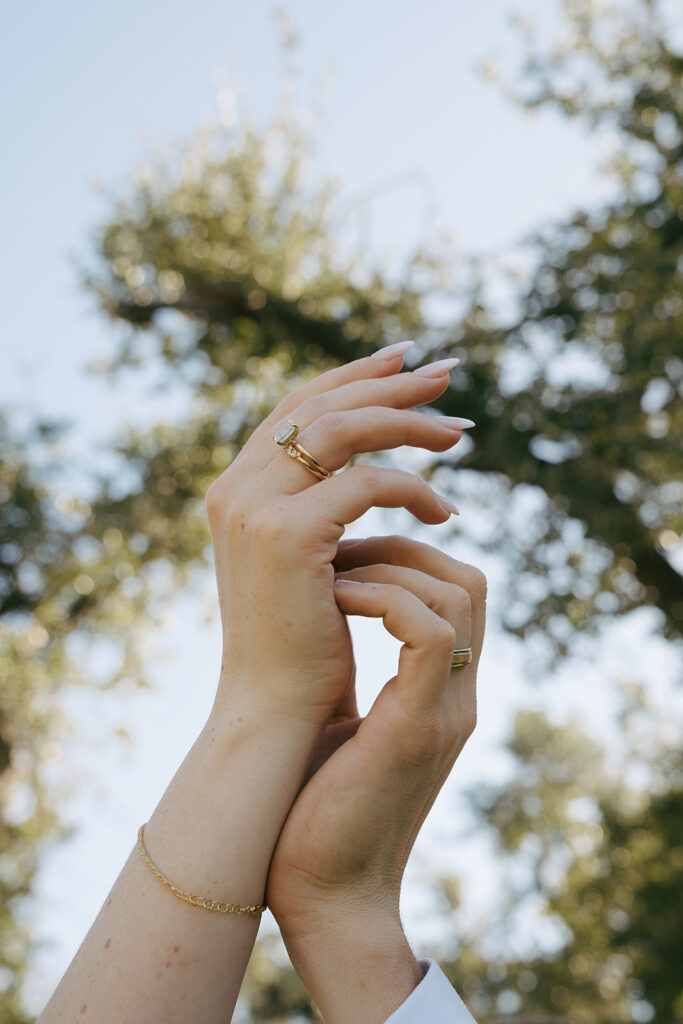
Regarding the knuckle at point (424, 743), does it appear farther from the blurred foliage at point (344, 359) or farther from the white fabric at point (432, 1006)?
the blurred foliage at point (344, 359)

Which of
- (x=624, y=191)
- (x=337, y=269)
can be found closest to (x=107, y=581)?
(x=337, y=269)

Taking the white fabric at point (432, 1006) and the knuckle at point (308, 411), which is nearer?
the white fabric at point (432, 1006)

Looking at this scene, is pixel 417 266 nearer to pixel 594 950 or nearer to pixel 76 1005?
pixel 76 1005

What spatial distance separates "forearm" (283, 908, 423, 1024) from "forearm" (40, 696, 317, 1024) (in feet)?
0.34

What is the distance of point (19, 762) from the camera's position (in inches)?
555

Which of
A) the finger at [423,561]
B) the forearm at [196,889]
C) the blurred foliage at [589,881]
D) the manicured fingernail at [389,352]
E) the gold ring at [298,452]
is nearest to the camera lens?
the forearm at [196,889]

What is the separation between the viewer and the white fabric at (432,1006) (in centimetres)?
133

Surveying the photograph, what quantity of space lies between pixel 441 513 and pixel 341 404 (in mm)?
268

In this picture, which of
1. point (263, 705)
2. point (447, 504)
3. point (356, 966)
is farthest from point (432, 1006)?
point (447, 504)

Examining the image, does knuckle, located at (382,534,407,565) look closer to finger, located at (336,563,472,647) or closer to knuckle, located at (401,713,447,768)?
finger, located at (336,563,472,647)

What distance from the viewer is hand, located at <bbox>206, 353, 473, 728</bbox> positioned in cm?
147

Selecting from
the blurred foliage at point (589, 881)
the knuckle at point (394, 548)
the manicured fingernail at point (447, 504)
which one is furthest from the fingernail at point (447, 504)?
the blurred foliage at point (589, 881)

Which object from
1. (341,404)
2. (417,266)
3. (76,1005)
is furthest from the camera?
(417,266)

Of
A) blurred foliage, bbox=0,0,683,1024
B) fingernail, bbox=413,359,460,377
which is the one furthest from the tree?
fingernail, bbox=413,359,460,377
